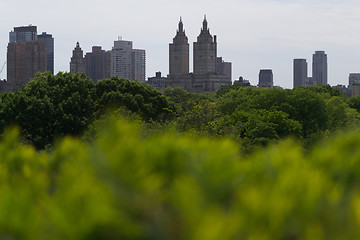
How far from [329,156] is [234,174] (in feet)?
3.94

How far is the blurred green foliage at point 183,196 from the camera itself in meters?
3.76

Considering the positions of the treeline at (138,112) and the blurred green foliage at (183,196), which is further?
the treeline at (138,112)

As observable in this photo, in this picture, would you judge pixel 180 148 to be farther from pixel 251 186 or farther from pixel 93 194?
pixel 93 194

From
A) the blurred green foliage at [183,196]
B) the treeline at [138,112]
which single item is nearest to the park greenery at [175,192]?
the blurred green foliage at [183,196]

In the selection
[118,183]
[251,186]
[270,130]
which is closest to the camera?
[118,183]

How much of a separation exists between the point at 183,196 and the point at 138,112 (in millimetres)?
47841

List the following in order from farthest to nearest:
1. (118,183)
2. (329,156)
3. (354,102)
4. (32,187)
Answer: (354,102), (329,156), (32,187), (118,183)

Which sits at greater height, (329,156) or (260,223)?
(329,156)

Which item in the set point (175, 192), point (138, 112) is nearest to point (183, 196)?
point (175, 192)

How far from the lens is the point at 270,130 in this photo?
154ft

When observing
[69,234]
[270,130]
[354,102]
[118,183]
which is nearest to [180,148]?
[118,183]

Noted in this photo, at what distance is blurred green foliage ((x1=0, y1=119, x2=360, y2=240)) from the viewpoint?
3764 mm

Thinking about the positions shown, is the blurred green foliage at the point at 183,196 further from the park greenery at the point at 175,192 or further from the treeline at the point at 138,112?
the treeline at the point at 138,112

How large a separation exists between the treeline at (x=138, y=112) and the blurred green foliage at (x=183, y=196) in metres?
29.2
